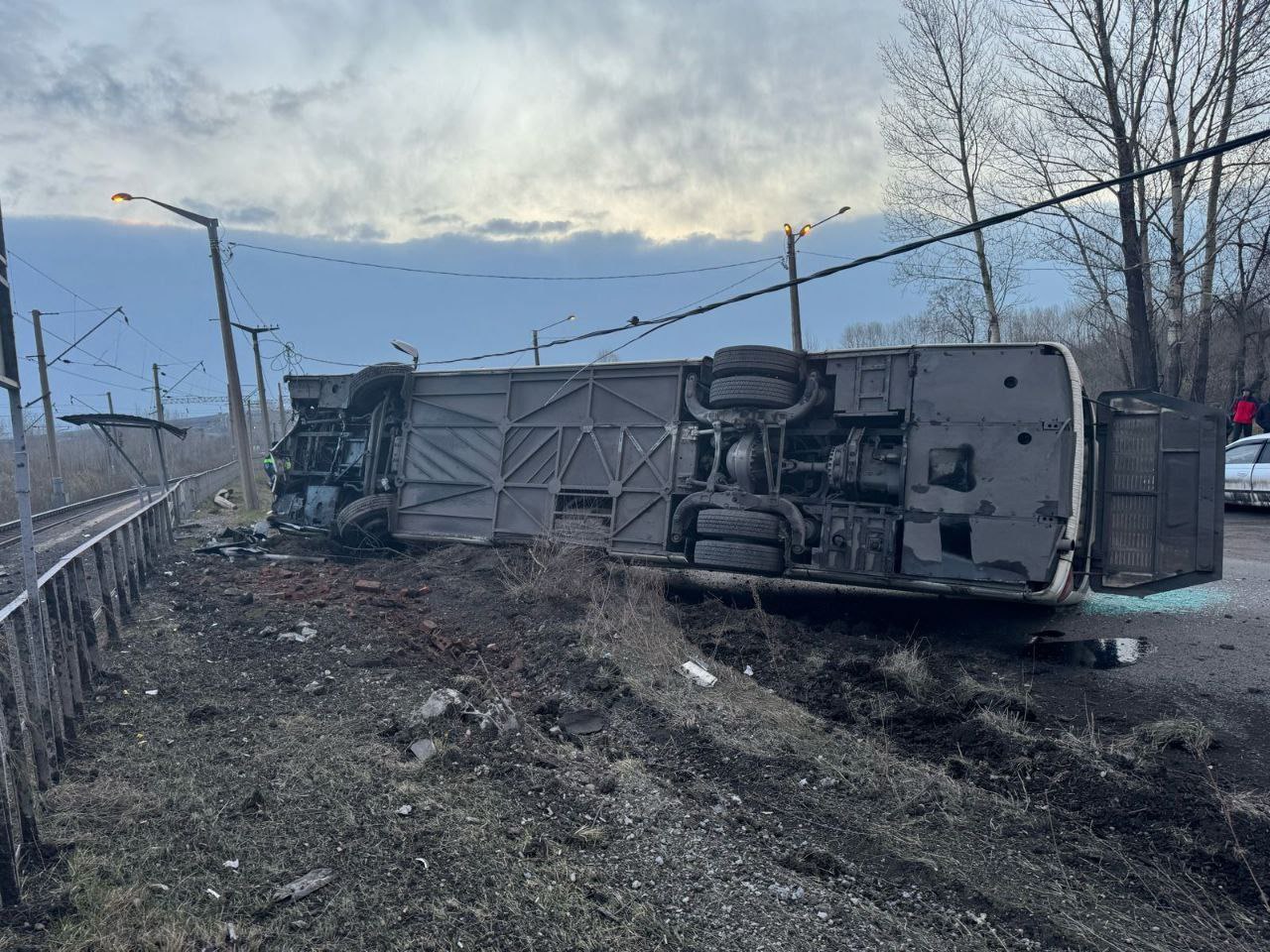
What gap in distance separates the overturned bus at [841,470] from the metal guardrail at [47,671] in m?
4.69

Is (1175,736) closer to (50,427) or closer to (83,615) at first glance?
(83,615)

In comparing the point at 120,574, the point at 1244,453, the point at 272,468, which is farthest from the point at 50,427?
the point at 1244,453

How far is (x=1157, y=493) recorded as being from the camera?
7496 millimetres

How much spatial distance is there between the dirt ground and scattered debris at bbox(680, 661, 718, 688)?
77mm

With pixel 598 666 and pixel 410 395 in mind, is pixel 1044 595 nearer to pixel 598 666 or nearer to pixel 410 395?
pixel 598 666

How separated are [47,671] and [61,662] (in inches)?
16.5

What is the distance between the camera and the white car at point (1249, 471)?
13703mm

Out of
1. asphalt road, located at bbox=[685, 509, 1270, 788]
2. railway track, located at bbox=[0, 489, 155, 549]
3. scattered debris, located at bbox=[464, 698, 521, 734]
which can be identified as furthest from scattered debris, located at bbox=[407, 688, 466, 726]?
railway track, located at bbox=[0, 489, 155, 549]

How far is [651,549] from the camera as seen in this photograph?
9727 mm

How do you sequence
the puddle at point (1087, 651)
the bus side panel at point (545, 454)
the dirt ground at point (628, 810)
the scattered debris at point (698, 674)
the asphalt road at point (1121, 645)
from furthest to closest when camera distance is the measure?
the bus side panel at point (545, 454), the puddle at point (1087, 651), the scattered debris at point (698, 674), the asphalt road at point (1121, 645), the dirt ground at point (628, 810)

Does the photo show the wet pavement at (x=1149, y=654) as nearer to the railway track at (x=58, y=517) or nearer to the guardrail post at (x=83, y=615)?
the guardrail post at (x=83, y=615)

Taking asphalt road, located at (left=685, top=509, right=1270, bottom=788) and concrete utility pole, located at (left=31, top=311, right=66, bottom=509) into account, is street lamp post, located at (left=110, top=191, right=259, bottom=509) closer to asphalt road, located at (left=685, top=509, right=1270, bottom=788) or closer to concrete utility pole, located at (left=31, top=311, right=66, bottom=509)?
concrete utility pole, located at (left=31, top=311, right=66, bottom=509)

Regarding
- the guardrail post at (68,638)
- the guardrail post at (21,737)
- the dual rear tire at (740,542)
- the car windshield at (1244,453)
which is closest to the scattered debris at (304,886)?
the guardrail post at (21,737)

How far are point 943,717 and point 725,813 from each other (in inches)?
77.7
